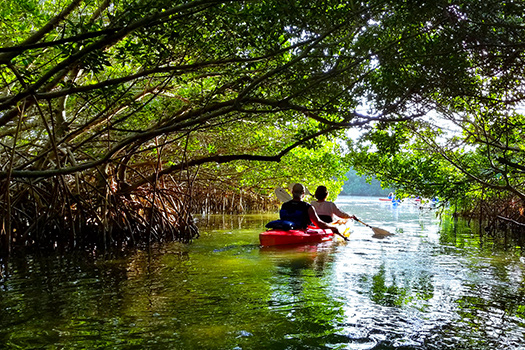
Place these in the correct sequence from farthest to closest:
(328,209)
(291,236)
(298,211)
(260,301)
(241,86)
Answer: (328,209) → (298,211) → (291,236) → (241,86) → (260,301)

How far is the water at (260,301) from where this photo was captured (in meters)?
3.19

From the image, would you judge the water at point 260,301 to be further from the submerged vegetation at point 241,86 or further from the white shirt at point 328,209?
the white shirt at point 328,209

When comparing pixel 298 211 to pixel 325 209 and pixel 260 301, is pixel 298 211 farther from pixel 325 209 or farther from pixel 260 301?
pixel 260 301

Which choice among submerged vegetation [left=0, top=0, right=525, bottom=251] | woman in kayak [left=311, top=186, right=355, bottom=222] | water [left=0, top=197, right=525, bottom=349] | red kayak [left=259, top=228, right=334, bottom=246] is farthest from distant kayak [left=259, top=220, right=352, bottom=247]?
submerged vegetation [left=0, top=0, right=525, bottom=251]

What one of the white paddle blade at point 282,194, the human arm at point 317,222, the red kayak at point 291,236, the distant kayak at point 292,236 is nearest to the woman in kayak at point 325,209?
the human arm at point 317,222

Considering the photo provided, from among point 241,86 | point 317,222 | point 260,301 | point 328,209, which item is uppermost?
point 241,86

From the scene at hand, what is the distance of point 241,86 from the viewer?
6.46 m

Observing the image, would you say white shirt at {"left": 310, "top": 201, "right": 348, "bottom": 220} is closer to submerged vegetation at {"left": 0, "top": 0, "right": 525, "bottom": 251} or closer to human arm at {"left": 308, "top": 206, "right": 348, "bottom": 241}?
human arm at {"left": 308, "top": 206, "right": 348, "bottom": 241}

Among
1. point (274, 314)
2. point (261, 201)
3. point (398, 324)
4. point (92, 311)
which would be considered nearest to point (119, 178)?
point (92, 311)

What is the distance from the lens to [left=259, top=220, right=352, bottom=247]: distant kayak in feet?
24.6

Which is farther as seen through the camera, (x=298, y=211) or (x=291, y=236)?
(x=298, y=211)

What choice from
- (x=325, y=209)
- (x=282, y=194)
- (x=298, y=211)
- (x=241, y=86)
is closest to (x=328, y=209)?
(x=325, y=209)

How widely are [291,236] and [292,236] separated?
23 millimetres

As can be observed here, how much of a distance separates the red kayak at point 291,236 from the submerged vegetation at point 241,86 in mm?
1638
